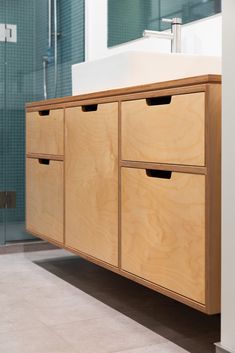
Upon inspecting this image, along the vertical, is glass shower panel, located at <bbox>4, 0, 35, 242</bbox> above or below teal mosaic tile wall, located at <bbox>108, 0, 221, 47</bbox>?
below

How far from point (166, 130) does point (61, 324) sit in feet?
2.37

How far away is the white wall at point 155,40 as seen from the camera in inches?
84.9

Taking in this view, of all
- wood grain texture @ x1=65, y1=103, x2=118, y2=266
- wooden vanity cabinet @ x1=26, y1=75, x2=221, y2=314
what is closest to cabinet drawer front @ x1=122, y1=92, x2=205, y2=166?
wooden vanity cabinet @ x1=26, y1=75, x2=221, y2=314

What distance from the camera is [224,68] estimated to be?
1395 millimetres

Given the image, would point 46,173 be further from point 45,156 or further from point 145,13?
point 145,13

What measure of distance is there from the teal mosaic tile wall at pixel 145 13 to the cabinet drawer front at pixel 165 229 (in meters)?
0.80

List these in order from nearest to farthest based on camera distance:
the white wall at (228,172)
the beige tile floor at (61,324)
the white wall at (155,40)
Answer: the white wall at (228,172) → the beige tile floor at (61,324) → the white wall at (155,40)

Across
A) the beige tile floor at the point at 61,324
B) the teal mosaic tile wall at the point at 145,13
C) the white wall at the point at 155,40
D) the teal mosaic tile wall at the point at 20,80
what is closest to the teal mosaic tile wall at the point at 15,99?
the teal mosaic tile wall at the point at 20,80

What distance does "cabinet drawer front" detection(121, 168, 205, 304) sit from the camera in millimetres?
1468

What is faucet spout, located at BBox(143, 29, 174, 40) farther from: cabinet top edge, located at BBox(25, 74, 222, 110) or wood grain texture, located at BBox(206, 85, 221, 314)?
wood grain texture, located at BBox(206, 85, 221, 314)

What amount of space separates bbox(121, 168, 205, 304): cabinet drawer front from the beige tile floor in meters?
0.18

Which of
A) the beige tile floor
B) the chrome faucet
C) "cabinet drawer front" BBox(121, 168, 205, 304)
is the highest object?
the chrome faucet

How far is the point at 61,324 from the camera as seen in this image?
6.04 feet

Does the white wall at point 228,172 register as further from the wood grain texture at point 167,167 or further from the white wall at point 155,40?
the white wall at point 155,40
